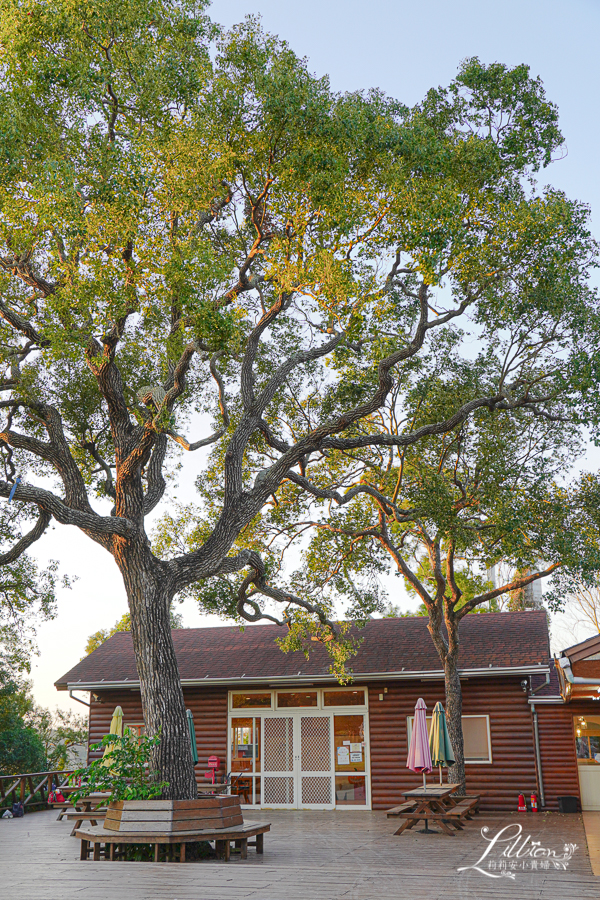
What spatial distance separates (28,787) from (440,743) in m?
11.1

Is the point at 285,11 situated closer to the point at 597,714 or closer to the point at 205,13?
the point at 205,13

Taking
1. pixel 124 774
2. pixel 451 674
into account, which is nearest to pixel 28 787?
pixel 451 674

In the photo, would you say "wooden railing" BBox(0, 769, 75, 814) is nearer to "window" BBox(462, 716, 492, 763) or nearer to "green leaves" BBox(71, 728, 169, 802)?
"green leaves" BBox(71, 728, 169, 802)

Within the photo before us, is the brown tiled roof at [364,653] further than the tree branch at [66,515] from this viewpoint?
Yes

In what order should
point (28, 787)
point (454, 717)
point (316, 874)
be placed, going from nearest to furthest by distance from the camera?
point (316, 874), point (454, 717), point (28, 787)

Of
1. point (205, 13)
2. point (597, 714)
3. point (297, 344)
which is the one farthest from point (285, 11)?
point (597, 714)

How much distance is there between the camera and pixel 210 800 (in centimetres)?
838

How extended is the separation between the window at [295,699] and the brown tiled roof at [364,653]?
0.63 metres

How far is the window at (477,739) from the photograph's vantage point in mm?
15344

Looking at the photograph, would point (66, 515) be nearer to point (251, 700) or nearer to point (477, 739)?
point (251, 700)

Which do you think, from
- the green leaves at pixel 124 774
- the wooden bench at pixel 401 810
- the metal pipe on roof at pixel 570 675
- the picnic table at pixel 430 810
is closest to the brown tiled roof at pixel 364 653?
the picnic table at pixel 430 810

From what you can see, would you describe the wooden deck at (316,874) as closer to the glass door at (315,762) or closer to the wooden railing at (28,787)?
the glass door at (315,762)

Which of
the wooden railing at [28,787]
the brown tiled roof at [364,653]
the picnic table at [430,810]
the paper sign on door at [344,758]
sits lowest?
the wooden railing at [28,787]

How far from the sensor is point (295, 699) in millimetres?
16828
